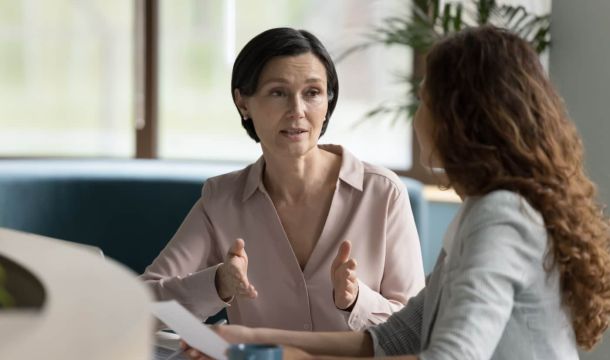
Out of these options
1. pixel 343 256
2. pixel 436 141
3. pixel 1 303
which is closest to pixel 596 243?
pixel 436 141

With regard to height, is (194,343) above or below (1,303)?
below

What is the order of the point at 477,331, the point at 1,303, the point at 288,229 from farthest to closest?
the point at 288,229 < the point at 477,331 < the point at 1,303

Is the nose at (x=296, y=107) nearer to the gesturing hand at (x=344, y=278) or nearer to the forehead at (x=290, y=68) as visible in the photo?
the forehead at (x=290, y=68)

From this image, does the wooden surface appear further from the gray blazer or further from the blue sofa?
the blue sofa

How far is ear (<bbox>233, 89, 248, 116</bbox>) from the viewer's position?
267cm

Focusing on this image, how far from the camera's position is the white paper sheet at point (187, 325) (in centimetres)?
162

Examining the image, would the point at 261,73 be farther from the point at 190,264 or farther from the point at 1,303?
the point at 1,303

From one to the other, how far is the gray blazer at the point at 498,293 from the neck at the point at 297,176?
0.91 metres

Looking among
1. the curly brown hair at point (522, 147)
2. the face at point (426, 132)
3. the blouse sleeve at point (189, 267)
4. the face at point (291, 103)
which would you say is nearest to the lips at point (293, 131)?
the face at point (291, 103)

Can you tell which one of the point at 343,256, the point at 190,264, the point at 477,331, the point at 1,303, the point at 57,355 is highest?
the point at 57,355

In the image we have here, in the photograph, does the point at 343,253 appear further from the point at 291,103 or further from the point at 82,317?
the point at 82,317

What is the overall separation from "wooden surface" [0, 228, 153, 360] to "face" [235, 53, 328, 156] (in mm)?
1479

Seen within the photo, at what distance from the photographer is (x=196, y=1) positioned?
553 cm

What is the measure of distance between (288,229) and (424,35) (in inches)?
86.5
